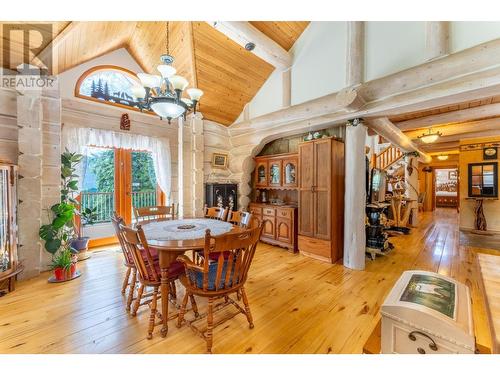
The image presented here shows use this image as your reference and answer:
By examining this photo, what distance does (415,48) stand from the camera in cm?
273

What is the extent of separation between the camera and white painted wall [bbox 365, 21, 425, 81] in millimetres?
2715

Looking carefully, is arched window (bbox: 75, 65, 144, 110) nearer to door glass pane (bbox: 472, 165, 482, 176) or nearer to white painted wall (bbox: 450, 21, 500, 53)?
white painted wall (bbox: 450, 21, 500, 53)

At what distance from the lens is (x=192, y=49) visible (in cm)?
369

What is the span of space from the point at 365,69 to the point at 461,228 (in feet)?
17.7

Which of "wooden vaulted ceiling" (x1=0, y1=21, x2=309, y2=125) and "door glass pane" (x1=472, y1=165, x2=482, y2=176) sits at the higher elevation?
"wooden vaulted ceiling" (x1=0, y1=21, x2=309, y2=125)

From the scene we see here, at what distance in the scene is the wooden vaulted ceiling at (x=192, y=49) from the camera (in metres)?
2.96

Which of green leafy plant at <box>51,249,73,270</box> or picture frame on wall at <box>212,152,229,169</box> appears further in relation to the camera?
picture frame on wall at <box>212,152,229,169</box>

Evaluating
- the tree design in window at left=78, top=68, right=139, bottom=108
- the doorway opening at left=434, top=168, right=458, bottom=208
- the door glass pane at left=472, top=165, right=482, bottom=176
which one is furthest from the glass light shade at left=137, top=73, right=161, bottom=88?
the doorway opening at left=434, top=168, right=458, bottom=208

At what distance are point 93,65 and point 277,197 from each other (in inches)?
170

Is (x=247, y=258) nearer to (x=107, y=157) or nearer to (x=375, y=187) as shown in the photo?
(x=375, y=187)

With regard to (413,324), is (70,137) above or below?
above

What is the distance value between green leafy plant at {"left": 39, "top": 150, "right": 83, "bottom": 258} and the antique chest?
147 inches

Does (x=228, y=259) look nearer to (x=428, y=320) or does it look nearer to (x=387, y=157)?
(x=428, y=320)

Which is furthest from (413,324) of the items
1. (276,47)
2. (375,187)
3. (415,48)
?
(276,47)
